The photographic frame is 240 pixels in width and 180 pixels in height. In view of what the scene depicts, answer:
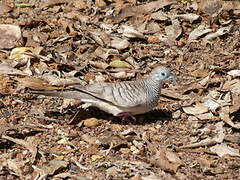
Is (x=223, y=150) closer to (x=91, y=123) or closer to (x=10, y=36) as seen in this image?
(x=91, y=123)

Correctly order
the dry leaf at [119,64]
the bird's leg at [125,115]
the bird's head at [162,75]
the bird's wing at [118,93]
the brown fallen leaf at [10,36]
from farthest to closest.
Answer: the brown fallen leaf at [10,36], the dry leaf at [119,64], the bird's head at [162,75], the bird's leg at [125,115], the bird's wing at [118,93]

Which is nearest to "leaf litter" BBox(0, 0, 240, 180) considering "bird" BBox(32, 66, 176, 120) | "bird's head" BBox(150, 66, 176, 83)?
"bird" BBox(32, 66, 176, 120)

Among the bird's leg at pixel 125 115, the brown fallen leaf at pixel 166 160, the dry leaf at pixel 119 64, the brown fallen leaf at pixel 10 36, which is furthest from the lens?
the brown fallen leaf at pixel 10 36

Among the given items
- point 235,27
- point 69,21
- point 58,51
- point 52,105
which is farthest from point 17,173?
point 235,27

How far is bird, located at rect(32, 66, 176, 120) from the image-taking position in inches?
285

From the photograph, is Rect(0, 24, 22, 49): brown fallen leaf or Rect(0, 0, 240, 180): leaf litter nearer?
Rect(0, 0, 240, 180): leaf litter

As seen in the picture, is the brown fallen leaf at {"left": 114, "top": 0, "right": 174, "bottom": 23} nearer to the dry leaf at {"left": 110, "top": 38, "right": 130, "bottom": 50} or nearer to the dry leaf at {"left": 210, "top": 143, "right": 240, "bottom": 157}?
the dry leaf at {"left": 110, "top": 38, "right": 130, "bottom": 50}

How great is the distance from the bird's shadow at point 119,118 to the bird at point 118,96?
0.45 feet

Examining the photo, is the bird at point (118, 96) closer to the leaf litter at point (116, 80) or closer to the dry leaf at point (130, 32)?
the leaf litter at point (116, 80)

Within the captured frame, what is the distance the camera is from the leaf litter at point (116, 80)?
6.68m

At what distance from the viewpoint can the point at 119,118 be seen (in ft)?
25.0

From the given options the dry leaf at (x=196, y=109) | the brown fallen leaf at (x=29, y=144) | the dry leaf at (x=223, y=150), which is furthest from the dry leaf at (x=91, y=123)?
the dry leaf at (x=223, y=150)

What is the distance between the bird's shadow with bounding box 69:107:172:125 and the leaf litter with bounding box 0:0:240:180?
0.04 feet

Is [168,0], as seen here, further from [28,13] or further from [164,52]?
[28,13]
